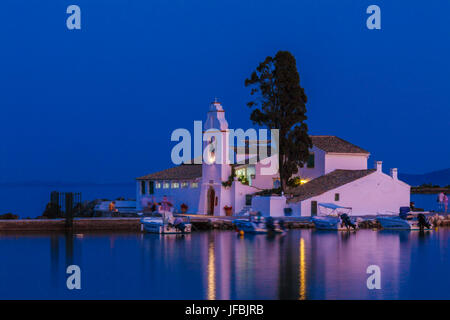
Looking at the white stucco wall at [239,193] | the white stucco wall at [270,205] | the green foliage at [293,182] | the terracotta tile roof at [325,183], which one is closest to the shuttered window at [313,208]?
the terracotta tile roof at [325,183]

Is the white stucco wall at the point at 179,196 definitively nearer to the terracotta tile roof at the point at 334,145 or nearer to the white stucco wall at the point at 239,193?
the white stucco wall at the point at 239,193

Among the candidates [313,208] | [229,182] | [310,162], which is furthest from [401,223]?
[229,182]

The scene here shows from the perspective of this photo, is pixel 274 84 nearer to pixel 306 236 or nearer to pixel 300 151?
pixel 300 151

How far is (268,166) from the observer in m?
61.5

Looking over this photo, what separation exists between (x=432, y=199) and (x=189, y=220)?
2640 centimetres

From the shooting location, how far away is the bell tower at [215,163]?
60.0 meters

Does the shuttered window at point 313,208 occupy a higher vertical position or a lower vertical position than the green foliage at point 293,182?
lower

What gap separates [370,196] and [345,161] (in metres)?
4.98

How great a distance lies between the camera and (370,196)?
60.8 meters

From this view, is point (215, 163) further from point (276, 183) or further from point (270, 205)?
point (270, 205)
